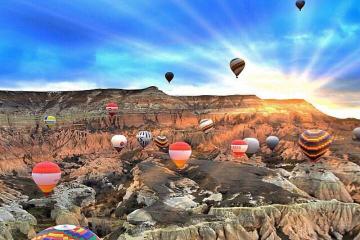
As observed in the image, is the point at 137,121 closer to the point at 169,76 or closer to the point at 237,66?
the point at 169,76

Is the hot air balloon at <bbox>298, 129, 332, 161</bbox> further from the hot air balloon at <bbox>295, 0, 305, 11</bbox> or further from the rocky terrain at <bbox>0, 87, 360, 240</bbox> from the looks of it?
the hot air balloon at <bbox>295, 0, 305, 11</bbox>

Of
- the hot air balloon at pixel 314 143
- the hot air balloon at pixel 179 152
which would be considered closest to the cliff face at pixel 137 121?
the hot air balloon at pixel 314 143

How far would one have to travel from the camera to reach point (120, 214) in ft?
168

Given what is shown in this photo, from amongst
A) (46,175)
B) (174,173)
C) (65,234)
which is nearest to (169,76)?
(174,173)

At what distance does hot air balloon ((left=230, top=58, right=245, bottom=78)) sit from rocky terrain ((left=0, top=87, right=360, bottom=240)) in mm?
11666

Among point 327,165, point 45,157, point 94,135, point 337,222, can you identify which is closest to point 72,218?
point 337,222

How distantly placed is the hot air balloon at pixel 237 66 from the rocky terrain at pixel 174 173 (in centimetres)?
1167

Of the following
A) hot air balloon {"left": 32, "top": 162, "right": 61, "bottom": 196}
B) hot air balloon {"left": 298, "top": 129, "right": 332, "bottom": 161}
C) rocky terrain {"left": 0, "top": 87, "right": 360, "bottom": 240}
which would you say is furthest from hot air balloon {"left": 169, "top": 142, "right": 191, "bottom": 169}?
hot air balloon {"left": 32, "top": 162, "right": 61, "bottom": 196}

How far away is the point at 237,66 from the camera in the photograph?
55.3 metres

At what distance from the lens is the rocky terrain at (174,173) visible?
139 ft

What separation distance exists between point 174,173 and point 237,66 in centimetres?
1613

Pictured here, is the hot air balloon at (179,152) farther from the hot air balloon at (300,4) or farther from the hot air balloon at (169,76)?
the hot air balloon at (169,76)

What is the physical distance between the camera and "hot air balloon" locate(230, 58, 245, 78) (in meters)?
55.3

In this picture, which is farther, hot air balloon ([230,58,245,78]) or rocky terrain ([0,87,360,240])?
hot air balloon ([230,58,245,78])
